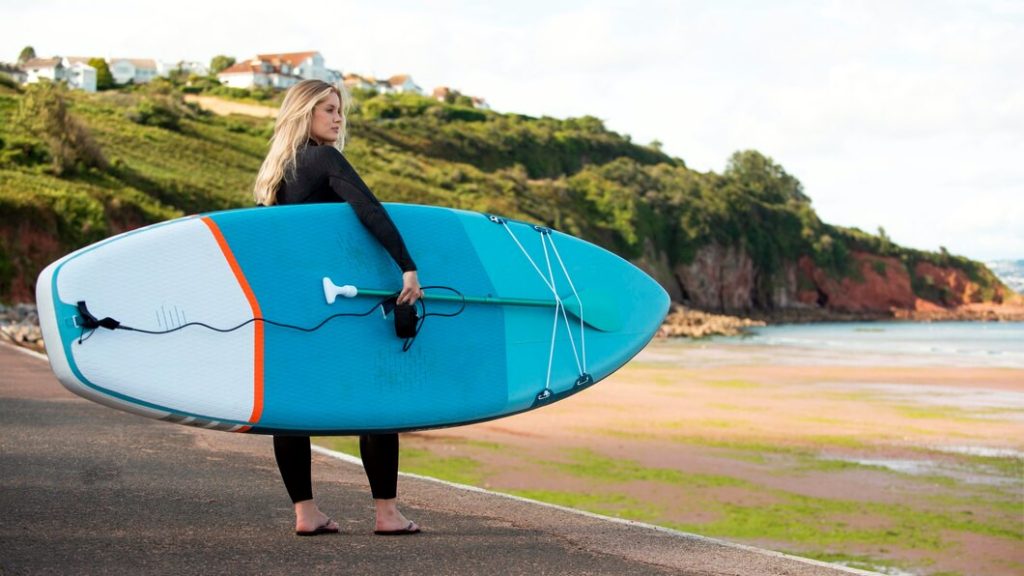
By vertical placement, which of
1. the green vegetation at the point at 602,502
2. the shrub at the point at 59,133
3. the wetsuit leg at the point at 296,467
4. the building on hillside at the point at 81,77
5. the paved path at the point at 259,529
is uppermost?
the building on hillside at the point at 81,77

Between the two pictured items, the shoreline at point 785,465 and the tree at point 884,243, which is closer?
the shoreline at point 785,465

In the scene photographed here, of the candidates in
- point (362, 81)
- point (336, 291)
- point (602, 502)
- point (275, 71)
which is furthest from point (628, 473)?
point (362, 81)

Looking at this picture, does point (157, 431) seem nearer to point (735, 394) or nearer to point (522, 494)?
point (522, 494)

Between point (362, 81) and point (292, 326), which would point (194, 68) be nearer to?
point (362, 81)

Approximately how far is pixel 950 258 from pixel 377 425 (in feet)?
341

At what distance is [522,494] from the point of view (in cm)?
984

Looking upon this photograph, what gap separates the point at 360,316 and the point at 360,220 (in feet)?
1.45

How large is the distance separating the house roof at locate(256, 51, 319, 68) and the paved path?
391 ft

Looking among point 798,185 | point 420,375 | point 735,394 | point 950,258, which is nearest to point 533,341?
point 420,375

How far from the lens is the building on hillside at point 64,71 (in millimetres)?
93812

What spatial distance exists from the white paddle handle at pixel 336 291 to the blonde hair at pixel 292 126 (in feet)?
1.55

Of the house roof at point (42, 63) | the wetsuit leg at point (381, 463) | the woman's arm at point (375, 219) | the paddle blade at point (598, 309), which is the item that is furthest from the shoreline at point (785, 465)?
the house roof at point (42, 63)

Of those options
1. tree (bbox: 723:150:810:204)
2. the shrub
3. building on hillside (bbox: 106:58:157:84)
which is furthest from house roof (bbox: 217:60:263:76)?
the shrub

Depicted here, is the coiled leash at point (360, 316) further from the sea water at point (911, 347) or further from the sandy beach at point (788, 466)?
the sea water at point (911, 347)
